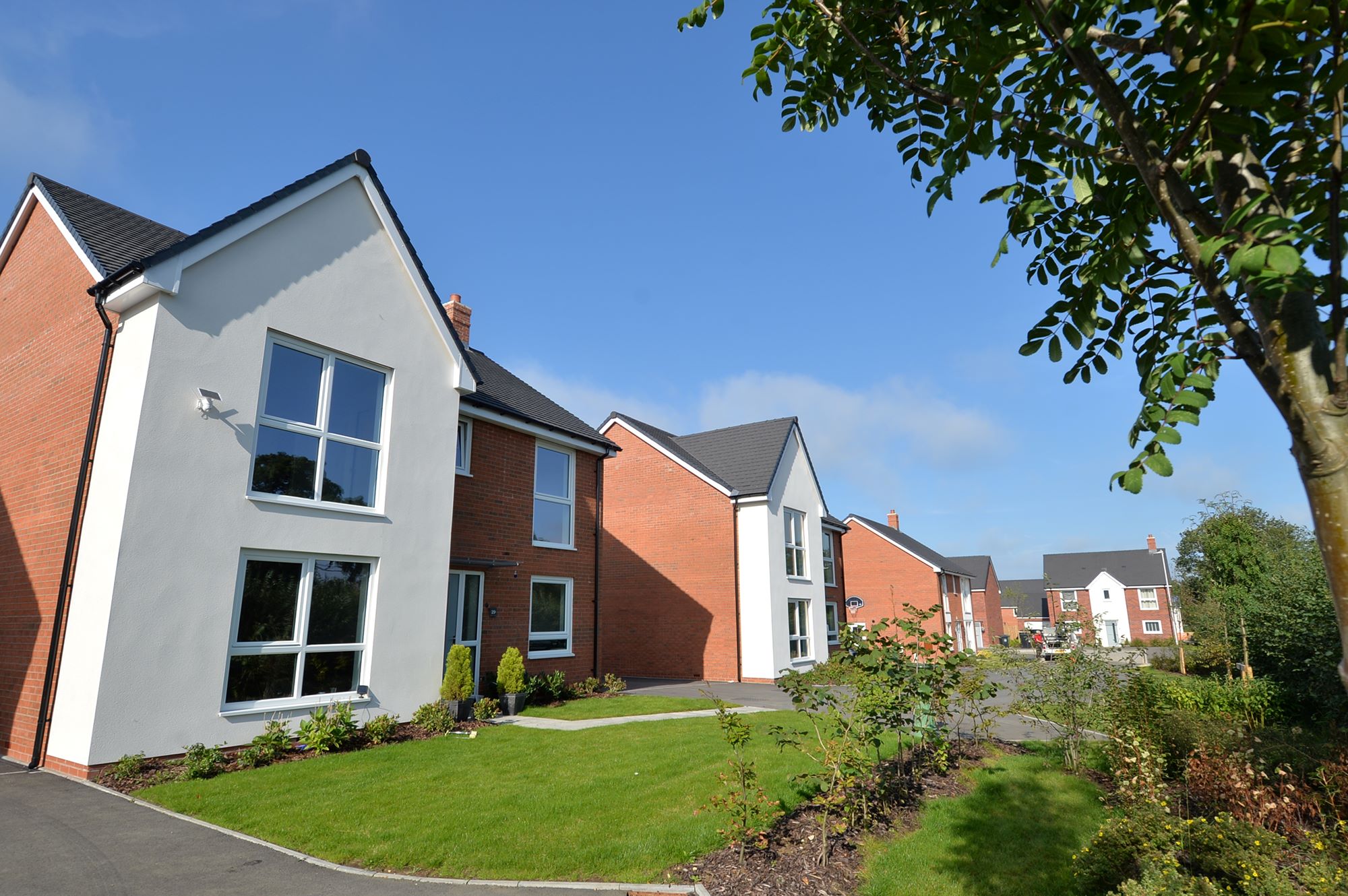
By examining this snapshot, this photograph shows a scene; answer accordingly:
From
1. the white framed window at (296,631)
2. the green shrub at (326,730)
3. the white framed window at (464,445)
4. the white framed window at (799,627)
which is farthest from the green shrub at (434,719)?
the white framed window at (799,627)

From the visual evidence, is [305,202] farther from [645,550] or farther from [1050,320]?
[645,550]

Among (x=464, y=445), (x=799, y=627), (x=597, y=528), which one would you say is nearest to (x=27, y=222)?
(x=464, y=445)

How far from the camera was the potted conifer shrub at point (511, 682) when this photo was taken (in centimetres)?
1275

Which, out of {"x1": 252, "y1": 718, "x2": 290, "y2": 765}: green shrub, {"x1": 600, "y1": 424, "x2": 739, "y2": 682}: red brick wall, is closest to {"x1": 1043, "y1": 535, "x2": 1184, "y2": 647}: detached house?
{"x1": 600, "y1": 424, "x2": 739, "y2": 682}: red brick wall

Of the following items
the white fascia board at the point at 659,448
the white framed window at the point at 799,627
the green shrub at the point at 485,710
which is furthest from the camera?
the white framed window at the point at 799,627

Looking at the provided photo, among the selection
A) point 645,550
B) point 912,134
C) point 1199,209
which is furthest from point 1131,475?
point 645,550

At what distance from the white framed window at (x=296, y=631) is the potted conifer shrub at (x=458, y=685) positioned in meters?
1.46

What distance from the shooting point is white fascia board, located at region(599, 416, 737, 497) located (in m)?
23.7

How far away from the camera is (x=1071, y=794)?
8.38 m

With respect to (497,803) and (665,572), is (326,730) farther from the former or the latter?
(665,572)

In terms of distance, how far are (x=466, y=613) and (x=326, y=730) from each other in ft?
14.5

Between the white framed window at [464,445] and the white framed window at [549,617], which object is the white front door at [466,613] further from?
the white framed window at [464,445]

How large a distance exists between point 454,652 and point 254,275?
6502 millimetres

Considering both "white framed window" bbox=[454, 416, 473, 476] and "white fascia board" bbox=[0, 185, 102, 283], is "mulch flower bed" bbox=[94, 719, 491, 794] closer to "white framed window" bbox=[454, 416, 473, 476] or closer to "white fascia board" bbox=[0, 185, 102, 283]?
"white framed window" bbox=[454, 416, 473, 476]
